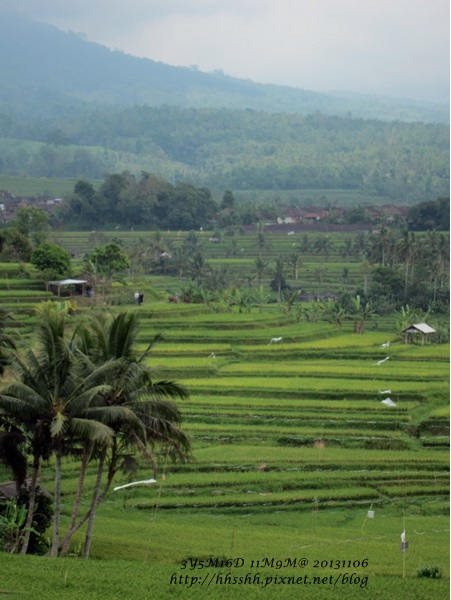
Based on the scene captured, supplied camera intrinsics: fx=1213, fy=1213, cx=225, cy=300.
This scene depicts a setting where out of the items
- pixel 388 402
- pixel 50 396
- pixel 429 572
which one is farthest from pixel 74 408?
pixel 388 402

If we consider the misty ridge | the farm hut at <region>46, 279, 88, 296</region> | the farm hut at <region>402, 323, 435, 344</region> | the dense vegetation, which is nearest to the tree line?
the dense vegetation

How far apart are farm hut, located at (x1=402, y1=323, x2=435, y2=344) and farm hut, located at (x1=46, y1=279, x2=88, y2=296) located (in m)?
11.4

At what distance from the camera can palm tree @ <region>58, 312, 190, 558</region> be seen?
52.4 ft

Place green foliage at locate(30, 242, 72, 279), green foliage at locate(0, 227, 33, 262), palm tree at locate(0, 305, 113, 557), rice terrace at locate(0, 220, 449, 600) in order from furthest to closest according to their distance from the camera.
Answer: green foliage at locate(0, 227, 33, 262) → green foliage at locate(30, 242, 72, 279) → palm tree at locate(0, 305, 113, 557) → rice terrace at locate(0, 220, 449, 600)

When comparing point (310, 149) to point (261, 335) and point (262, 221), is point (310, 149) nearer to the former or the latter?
point (262, 221)

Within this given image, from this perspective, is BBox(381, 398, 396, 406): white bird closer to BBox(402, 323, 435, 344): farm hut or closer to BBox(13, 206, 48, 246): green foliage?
BBox(402, 323, 435, 344): farm hut

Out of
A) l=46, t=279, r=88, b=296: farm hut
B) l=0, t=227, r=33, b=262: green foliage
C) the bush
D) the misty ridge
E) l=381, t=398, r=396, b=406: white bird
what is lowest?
the misty ridge

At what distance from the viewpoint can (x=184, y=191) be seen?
7994 cm

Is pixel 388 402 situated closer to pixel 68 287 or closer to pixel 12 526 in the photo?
pixel 12 526

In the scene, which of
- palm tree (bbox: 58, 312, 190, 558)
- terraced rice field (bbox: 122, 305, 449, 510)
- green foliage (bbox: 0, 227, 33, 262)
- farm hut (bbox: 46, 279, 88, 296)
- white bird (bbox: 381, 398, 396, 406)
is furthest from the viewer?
green foliage (bbox: 0, 227, 33, 262)

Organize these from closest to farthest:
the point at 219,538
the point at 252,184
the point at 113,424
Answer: the point at 113,424 < the point at 219,538 < the point at 252,184

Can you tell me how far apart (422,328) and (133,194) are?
41.6 m

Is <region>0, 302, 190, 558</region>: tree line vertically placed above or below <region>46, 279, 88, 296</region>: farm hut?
above

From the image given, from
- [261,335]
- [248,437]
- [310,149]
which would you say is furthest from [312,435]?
[310,149]
